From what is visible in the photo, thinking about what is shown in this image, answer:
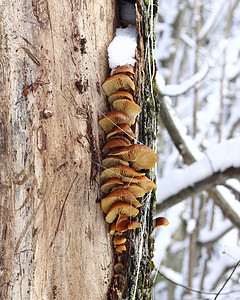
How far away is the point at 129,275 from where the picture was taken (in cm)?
137

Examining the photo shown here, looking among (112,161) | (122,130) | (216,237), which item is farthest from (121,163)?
(216,237)

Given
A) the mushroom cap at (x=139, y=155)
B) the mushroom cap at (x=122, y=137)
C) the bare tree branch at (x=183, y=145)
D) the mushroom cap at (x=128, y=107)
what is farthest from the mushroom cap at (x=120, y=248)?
the bare tree branch at (x=183, y=145)

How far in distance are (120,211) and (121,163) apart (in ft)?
0.71

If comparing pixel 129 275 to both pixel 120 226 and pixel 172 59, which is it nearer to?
pixel 120 226

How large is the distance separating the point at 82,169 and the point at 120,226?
309 mm

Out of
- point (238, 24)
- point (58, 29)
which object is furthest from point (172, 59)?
point (58, 29)

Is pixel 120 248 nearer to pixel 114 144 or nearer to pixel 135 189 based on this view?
pixel 135 189

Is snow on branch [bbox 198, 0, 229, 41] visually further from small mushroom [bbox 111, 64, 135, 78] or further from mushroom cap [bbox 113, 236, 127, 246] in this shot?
mushroom cap [bbox 113, 236, 127, 246]

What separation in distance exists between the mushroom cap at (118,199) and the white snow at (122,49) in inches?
23.0

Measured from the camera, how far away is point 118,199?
131 cm

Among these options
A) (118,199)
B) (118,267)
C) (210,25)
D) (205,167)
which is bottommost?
(118,267)

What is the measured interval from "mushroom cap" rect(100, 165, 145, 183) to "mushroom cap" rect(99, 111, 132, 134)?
8.0 inches

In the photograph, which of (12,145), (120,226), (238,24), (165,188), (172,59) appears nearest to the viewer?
(12,145)

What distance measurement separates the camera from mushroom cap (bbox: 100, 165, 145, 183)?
1.26m
